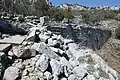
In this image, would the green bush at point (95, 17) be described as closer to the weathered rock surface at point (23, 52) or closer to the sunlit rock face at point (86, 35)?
the sunlit rock face at point (86, 35)

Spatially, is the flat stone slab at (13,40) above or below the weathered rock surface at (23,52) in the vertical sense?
above

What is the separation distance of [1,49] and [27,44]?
109 centimetres

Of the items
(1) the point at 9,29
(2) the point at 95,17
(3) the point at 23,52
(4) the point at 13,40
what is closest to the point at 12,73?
(3) the point at 23,52

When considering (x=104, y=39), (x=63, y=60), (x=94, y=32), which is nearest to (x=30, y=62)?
(x=63, y=60)

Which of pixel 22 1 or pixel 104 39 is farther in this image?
pixel 22 1

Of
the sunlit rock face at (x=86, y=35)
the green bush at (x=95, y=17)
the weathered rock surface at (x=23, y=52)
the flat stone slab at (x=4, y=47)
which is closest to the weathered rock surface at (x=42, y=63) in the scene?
the weathered rock surface at (x=23, y=52)

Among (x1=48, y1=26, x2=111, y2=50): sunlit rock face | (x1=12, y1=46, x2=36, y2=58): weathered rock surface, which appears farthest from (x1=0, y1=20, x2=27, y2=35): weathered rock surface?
(x1=48, y1=26, x2=111, y2=50): sunlit rock face

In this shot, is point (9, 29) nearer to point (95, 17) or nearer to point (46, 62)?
point (46, 62)

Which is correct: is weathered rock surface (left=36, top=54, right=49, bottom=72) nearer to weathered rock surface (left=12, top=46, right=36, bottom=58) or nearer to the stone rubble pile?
the stone rubble pile

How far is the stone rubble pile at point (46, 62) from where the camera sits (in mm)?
8797

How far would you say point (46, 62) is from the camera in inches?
356

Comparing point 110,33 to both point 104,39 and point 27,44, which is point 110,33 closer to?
point 104,39

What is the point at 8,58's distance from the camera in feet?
30.3

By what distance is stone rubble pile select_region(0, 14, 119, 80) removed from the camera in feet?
28.9
